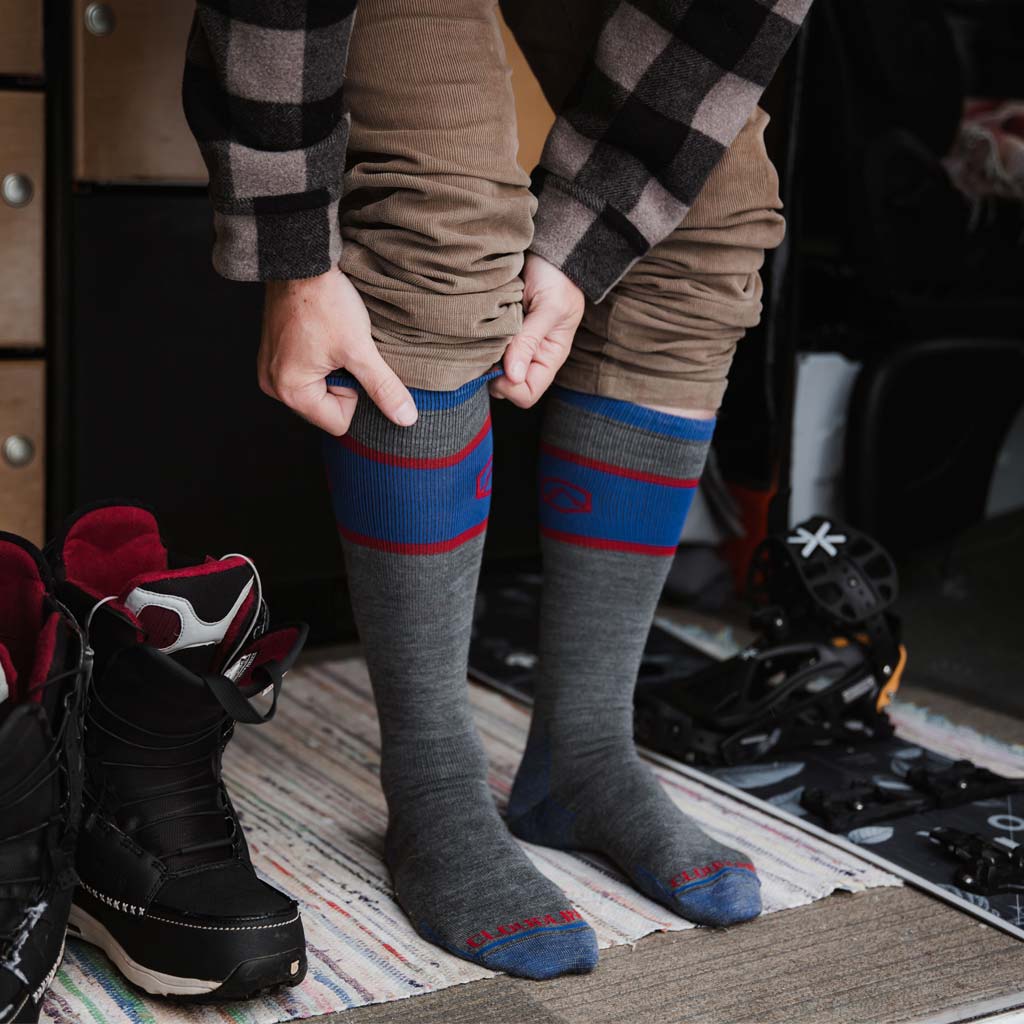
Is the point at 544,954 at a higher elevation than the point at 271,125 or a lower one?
lower

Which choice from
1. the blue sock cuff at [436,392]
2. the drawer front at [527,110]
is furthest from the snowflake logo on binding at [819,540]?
the blue sock cuff at [436,392]

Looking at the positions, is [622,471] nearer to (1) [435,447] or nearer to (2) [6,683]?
(1) [435,447]

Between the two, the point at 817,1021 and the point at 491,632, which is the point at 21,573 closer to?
the point at 817,1021

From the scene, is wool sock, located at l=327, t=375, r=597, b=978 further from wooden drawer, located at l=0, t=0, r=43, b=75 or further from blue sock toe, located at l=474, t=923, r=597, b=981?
wooden drawer, located at l=0, t=0, r=43, b=75

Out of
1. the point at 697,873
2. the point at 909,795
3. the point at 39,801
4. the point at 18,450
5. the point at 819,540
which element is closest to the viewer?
the point at 39,801

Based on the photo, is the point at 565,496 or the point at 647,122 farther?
the point at 565,496

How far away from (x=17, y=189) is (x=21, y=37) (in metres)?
0.15

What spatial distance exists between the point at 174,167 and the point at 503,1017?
95 centimetres

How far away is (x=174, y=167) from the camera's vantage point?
142cm

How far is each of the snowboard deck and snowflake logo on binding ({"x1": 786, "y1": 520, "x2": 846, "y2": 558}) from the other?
0.70ft

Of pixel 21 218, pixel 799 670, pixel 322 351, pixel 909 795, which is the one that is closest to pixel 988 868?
pixel 909 795

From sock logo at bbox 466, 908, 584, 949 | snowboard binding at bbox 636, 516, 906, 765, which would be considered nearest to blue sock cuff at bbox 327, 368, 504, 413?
sock logo at bbox 466, 908, 584, 949

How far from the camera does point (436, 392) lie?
94 cm

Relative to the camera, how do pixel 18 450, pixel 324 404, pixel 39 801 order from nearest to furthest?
1. pixel 39 801
2. pixel 324 404
3. pixel 18 450
